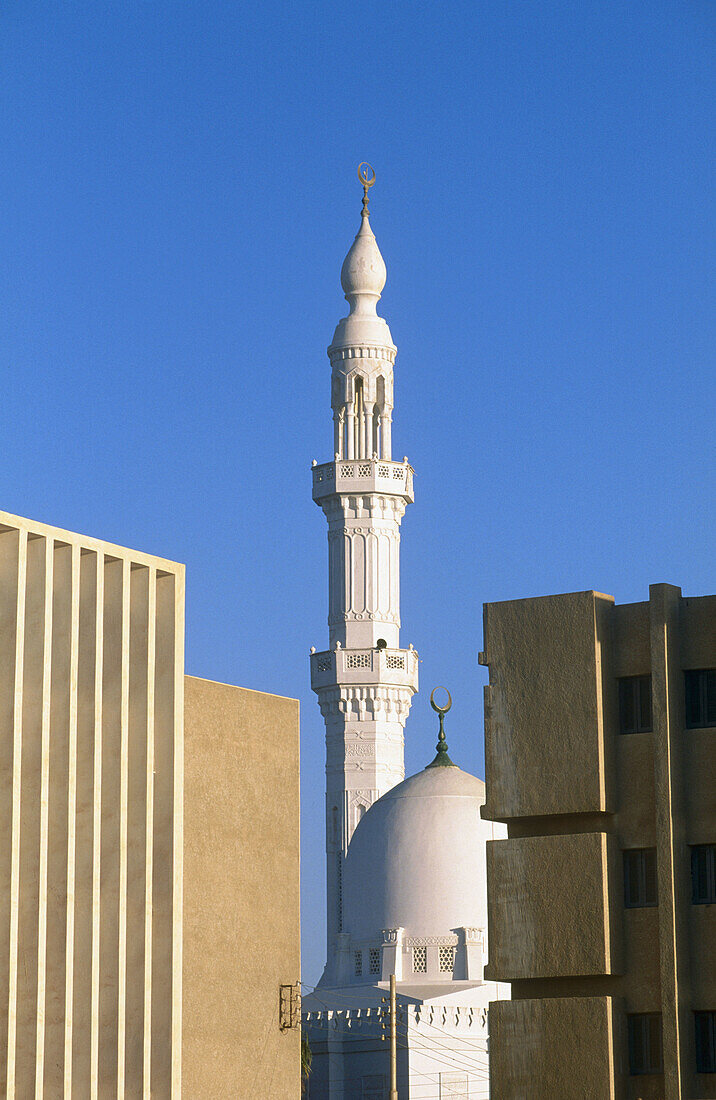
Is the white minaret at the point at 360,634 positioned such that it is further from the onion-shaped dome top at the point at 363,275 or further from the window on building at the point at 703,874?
the window on building at the point at 703,874

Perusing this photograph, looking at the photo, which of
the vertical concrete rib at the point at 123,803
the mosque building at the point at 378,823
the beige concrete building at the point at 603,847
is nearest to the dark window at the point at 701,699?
the beige concrete building at the point at 603,847

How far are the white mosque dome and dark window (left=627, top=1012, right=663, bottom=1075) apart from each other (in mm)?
30352

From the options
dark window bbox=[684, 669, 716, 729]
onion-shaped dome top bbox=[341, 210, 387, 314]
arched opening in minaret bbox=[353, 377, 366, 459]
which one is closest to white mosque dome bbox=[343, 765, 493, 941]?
arched opening in minaret bbox=[353, 377, 366, 459]

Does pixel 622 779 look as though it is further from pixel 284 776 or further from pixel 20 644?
pixel 20 644

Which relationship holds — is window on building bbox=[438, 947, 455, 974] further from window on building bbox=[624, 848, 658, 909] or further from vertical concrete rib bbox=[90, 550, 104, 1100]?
vertical concrete rib bbox=[90, 550, 104, 1100]

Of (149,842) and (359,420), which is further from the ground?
(359,420)

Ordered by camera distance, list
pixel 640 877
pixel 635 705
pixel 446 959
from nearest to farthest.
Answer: pixel 640 877 → pixel 635 705 → pixel 446 959

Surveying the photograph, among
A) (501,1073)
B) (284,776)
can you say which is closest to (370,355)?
(284,776)

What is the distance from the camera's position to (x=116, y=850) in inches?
836

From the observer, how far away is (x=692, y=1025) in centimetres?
2228

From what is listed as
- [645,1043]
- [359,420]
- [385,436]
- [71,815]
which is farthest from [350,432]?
[71,815]

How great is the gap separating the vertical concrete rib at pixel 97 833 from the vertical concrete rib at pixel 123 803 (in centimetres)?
24

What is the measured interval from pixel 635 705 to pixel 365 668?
32.8 metres

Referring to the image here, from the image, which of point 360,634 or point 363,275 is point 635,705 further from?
point 363,275
